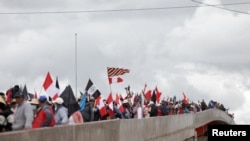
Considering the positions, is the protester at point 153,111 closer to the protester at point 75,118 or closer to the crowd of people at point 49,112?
the crowd of people at point 49,112

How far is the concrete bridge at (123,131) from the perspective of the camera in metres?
12.7

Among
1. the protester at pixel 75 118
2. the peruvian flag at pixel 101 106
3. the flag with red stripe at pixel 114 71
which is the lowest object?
the protester at pixel 75 118

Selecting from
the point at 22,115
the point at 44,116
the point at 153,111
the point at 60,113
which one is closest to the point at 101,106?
the point at 60,113

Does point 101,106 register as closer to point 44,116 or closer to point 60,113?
point 60,113

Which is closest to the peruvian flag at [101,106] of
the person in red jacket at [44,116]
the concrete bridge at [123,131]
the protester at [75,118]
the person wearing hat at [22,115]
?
the concrete bridge at [123,131]

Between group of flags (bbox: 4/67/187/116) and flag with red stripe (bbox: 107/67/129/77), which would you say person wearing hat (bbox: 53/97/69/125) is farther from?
flag with red stripe (bbox: 107/67/129/77)

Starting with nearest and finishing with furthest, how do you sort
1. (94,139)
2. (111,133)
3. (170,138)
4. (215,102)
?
(94,139) → (111,133) → (170,138) → (215,102)

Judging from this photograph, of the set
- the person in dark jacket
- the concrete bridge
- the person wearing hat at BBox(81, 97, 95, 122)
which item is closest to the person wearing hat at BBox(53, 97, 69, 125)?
the concrete bridge

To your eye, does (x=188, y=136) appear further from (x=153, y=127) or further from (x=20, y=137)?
(x=20, y=137)

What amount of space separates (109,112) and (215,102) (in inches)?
1515

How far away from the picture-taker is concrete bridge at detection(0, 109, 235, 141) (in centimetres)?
1270

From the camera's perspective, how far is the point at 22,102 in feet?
47.6

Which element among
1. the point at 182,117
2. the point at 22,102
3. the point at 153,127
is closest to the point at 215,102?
the point at 182,117

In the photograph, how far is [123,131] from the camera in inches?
768
